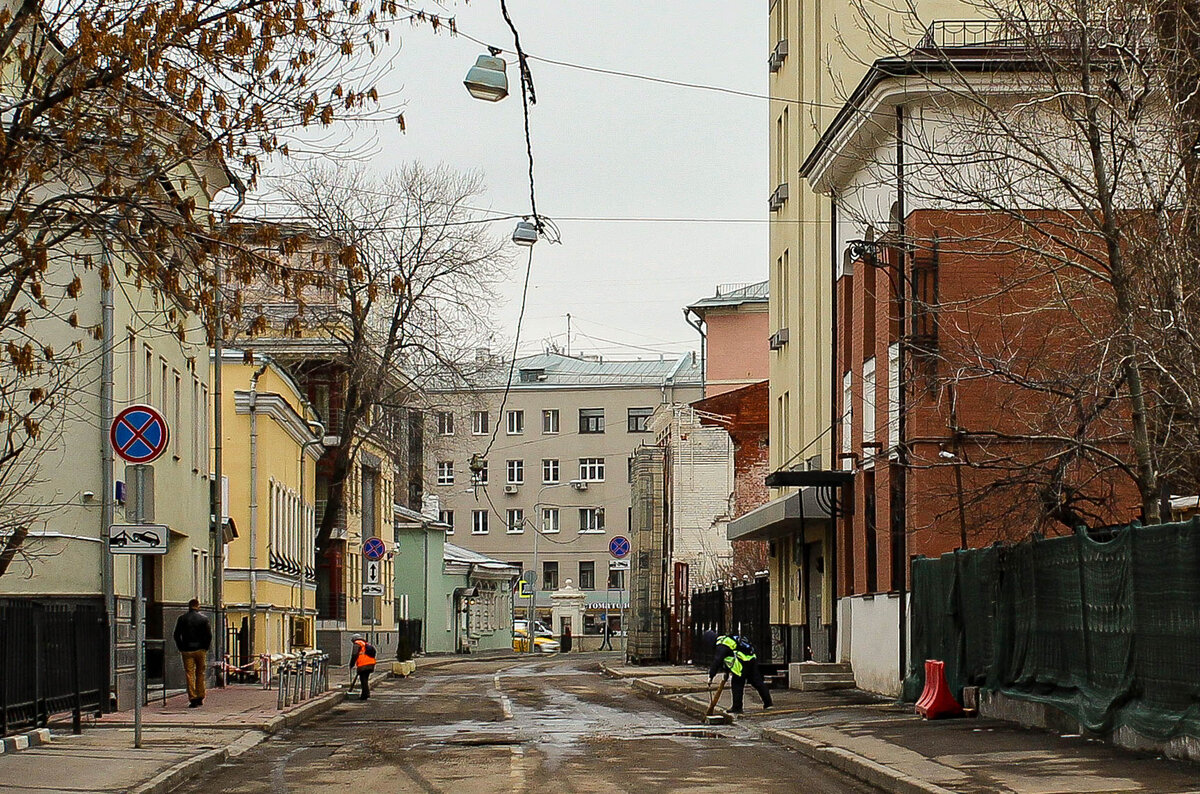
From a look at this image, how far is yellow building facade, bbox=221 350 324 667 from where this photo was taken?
41531 mm

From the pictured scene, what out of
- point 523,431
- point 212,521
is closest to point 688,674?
point 212,521

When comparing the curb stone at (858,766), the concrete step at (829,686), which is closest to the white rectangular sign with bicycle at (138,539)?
the curb stone at (858,766)

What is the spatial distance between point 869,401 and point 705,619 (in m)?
18.3

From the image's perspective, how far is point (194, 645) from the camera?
85.8 feet

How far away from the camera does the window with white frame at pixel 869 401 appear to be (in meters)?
28.8

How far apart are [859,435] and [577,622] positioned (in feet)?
242

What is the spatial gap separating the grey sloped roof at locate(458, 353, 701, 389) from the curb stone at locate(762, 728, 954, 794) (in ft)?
301

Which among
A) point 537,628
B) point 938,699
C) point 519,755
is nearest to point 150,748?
point 519,755

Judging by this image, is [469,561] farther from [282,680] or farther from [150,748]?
[150,748]

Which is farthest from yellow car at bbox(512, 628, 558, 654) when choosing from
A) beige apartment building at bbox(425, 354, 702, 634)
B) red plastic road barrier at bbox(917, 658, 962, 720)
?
red plastic road barrier at bbox(917, 658, 962, 720)

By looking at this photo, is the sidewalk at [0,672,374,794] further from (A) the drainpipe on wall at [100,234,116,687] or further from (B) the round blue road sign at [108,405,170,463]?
(B) the round blue road sign at [108,405,170,463]

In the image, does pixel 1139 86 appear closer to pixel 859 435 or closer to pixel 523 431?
pixel 859 435

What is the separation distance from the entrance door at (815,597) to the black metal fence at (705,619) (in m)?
6.31

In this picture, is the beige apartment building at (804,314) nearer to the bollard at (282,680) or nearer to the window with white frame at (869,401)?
the window with white frame at (869,401)
